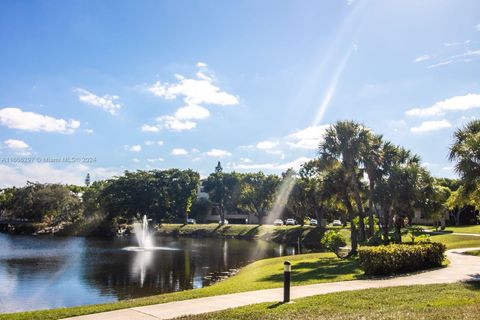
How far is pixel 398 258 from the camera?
20094 mm

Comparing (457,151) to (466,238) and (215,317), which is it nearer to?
(215,317)

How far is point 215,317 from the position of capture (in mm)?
11375

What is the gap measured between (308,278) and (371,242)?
1029 cm

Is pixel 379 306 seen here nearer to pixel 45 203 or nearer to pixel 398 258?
pixel 398 258

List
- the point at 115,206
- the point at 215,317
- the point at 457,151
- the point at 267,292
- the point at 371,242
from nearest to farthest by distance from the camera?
the point at 215,317, the point at 267,292, the point at 457,151, the point at 371,242, the point at 115,206

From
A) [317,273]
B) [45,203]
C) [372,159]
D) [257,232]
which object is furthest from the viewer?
[45,203]

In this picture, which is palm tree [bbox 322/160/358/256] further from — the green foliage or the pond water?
the green foliage

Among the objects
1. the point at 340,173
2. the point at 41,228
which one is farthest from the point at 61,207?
the point at 340,173

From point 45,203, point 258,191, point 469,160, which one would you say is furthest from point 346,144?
point 45,203

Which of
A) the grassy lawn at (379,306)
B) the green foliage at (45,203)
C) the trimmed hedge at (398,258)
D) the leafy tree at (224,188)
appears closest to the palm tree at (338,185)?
the trimmed hedge at (398,258)

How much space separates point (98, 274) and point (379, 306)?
972 inches

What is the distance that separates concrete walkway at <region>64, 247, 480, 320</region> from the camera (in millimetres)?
12509

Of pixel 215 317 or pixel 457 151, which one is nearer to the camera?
pixel 215 317

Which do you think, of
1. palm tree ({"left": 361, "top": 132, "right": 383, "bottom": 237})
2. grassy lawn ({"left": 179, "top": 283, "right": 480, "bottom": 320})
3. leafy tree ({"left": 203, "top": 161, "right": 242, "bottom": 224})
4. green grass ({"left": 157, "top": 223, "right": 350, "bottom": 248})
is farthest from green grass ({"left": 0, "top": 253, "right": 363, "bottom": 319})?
leafy tree ({"left": 203, "top": 161, "right": 242, "bottom": 224})
